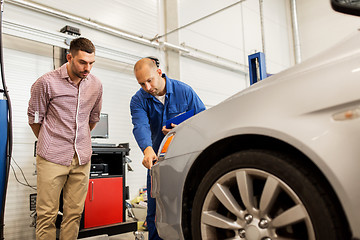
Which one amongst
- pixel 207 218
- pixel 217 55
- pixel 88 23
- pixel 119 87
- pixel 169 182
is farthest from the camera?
pixel 217 55

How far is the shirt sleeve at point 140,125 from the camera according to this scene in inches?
79.9

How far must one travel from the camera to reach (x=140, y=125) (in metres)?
2.15

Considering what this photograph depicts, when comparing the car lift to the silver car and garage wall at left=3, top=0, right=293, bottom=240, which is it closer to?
the silver car

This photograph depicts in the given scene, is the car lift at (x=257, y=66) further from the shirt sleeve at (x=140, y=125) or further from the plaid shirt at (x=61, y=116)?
the plaid shirt at (x=61, y=116)

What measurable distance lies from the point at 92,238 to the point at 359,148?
2.78 meters

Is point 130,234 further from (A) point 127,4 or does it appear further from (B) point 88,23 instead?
(A) point 127,4

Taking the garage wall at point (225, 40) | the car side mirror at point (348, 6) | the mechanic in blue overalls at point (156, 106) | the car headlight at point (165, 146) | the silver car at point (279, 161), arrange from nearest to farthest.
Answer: the silver car at point (279, 161) < the car side mirror at point (348, 6) < the car headlight at point (165, 146) < the mechanic in blue overalls at point (156, 106) < the garage wall at point (225, 40)

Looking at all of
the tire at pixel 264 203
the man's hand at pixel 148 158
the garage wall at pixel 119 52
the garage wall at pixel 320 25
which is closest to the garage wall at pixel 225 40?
the garage wall at pixel 119 52

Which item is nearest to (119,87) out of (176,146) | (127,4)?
(127,4)

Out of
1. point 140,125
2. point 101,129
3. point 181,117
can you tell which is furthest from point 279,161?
point 101,129

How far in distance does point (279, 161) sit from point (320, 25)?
30.7 feet

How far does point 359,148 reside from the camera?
0.82m

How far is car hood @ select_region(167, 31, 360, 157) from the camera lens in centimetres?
88

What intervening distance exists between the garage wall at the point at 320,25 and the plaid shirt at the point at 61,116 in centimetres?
804
